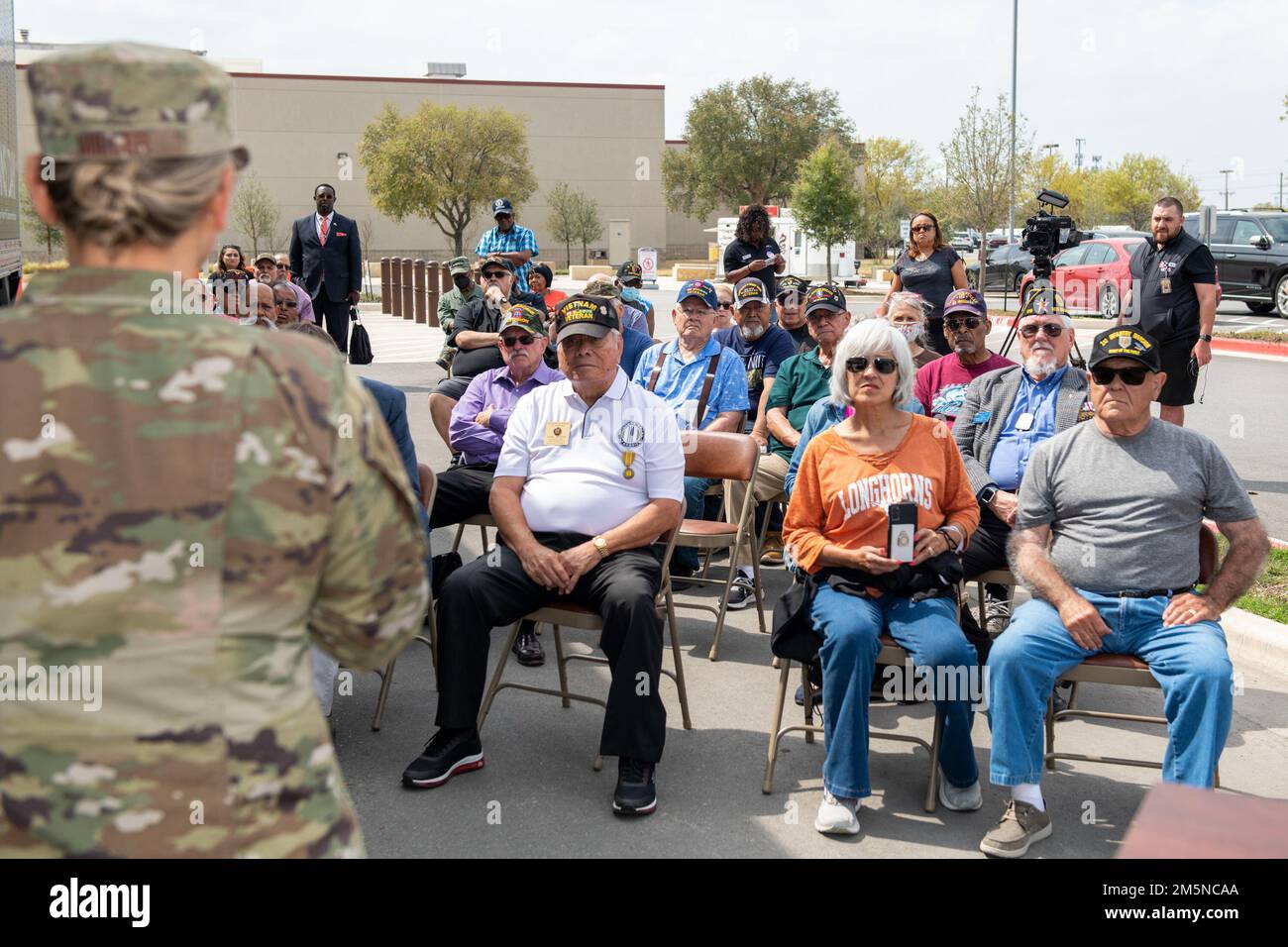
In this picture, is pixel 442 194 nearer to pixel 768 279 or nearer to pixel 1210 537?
pixel 768 279

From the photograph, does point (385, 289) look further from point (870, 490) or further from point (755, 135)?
point (755, 135)

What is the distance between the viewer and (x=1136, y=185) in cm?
6303

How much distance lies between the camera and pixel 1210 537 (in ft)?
14.4

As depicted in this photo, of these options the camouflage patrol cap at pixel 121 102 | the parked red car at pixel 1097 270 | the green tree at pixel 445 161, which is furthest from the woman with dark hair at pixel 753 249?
the green tree at pixel 445 161

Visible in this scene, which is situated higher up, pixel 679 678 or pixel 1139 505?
pixel 1139 505

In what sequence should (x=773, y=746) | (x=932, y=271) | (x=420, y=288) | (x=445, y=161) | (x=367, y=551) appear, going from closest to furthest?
(x=367, y=551) < (x=773, y=746) < (x=932, y=271) < (x=420, y=288) < (x=445, y=161)

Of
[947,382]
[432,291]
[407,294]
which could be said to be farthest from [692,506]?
[407,294]

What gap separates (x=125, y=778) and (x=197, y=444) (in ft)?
1.41

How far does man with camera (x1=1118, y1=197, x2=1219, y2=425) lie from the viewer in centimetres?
834

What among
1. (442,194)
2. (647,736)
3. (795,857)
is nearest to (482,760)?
(647,736)

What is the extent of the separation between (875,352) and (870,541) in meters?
0.71

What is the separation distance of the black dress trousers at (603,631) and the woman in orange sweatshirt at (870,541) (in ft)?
1.95

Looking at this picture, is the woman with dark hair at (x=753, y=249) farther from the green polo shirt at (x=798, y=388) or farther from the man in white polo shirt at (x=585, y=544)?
the man in white polo shirt at (x=585, y=544)
